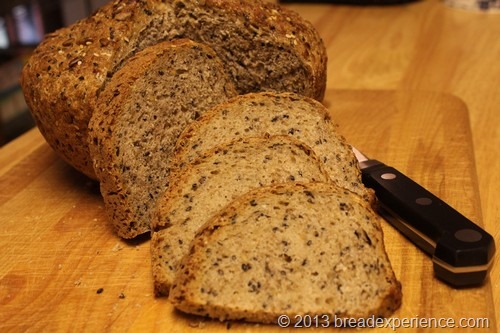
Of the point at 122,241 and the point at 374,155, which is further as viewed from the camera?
the point at 374,155

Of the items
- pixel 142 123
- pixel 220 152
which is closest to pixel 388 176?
pixel 220 152

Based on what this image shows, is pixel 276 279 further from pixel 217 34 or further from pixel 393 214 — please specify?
pixel 217 34

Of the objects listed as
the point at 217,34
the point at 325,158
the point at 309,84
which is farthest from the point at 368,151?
the point at 217,34

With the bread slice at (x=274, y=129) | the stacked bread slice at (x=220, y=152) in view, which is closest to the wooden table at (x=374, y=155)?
the stacked bread slice at (x=220, y=152)

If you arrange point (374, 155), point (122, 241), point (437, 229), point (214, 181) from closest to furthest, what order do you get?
1. point (437, 229)
2. point (214, 181)
3. point (122, 241)
4. point (374, 155)

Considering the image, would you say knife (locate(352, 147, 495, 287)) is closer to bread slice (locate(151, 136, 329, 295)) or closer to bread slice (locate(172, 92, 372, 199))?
bread slice (locate(172, 92, 372, 199))

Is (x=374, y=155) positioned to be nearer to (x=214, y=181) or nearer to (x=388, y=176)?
(x=388, y=176)

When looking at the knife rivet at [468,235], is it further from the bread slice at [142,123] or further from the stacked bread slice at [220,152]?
the bread slice at [142,123]
